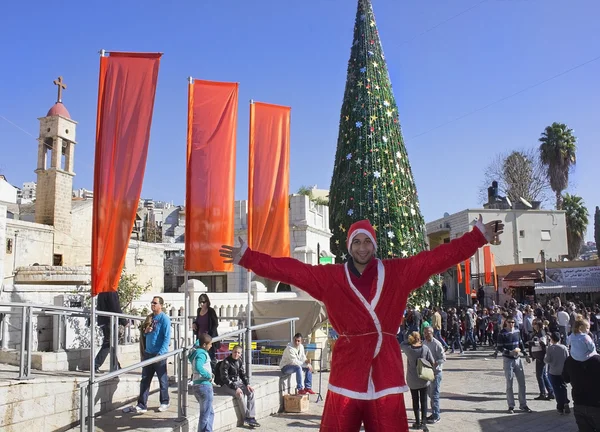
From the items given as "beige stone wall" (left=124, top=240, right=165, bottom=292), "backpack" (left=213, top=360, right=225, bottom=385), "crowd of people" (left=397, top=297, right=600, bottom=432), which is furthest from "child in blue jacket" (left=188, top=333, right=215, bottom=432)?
"beige stone wall" (left=124, top=240, right=165, bottom=292)

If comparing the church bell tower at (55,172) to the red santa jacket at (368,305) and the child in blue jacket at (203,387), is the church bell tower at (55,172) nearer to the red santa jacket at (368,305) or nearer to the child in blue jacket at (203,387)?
the child in blue jacket at (203,387)

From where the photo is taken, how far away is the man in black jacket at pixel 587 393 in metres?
5.98

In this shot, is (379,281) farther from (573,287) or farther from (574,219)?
(574,219)

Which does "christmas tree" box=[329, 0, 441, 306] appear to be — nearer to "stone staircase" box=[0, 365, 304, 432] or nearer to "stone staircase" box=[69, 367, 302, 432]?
"stone staircase" box=[69, 367, 302, 432]

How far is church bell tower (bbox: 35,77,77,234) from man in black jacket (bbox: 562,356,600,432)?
27.2m

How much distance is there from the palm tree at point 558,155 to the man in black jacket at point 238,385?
1714 inches

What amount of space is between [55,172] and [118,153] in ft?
79.3

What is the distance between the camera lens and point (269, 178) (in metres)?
10.4

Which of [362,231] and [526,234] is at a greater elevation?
[526,234]

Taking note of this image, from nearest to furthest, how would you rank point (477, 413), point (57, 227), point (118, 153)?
point (118, 153) < point (477, 413) < point (57, 227)

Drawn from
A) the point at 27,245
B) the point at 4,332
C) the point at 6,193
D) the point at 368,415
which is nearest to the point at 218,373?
the point at 4,332

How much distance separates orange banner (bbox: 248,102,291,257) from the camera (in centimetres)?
997

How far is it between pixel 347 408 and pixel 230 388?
196 inches

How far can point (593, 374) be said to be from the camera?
6.12m
